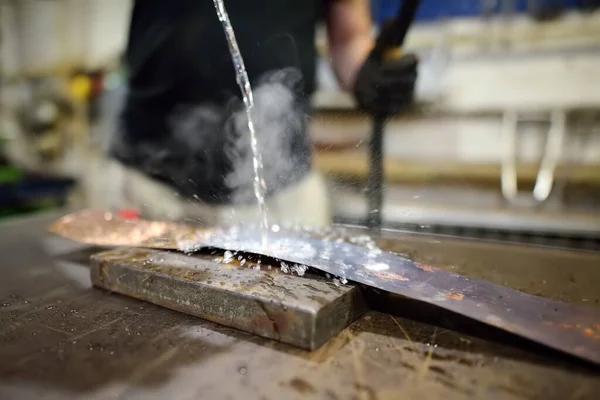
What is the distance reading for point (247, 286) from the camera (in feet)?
2.80

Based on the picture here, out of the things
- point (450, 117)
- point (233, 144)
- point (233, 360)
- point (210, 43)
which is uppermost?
point (210, 43)

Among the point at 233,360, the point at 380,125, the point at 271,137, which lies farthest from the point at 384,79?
the point at 233,360

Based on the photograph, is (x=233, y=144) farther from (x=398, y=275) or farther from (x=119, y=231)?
(x=398, y=275)

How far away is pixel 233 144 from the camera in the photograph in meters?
1.85

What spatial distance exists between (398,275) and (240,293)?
1.19 feet

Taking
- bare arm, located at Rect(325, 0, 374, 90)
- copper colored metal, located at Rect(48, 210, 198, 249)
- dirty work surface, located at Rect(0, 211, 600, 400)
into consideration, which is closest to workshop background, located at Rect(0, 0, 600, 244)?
bare arm, located at Rect(325, 0, 374, 90)

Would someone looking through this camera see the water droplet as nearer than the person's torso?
Yes

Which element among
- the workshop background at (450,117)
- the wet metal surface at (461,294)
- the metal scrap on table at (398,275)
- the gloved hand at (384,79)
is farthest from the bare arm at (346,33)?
the wet metal surface at (461,294)

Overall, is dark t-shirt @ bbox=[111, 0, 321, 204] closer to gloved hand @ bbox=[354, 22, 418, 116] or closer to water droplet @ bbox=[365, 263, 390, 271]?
gloved hand @ bbox=[354, 22, 418, 116]

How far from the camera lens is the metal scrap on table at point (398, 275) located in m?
0.75

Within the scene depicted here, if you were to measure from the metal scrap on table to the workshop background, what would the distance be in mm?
1174

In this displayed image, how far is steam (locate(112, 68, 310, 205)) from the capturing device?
1.73m

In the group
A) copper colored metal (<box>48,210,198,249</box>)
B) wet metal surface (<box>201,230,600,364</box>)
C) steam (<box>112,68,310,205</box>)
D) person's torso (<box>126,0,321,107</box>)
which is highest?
person's torso (<box>126,0,321,107</box>)

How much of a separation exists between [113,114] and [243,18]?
1603 mm
